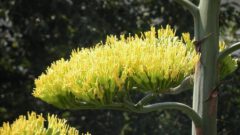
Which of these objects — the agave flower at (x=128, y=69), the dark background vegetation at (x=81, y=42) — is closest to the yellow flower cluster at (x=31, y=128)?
the agave flower at (x=128, y=69)

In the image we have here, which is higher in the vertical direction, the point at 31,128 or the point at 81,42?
the point at 81,42

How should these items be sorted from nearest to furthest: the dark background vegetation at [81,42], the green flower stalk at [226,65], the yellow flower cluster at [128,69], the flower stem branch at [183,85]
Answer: the yellow flower cluster at [128,69] < the flower stem branch at [183,85] < the green flower stalk at [226,65] < the dark background vegetation at [81,42]

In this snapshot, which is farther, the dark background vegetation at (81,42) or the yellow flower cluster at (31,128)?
the dark background vegetation at (81,42)

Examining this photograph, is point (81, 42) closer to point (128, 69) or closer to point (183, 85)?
point (183, 85)

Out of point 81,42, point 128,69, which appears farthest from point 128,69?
point 81,42

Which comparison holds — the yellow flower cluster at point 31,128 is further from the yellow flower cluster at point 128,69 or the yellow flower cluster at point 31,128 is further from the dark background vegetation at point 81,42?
the dark background vegetation at point 81,42

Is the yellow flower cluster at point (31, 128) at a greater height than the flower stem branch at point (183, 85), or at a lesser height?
lesser

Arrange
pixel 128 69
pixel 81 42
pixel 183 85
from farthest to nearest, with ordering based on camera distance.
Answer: pixel 81 42 → pixel 183 85 → pixel 128 69

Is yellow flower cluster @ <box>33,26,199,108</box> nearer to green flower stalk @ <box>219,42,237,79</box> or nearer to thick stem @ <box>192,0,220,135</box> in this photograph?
thick stem @ <box>192,0,220,135</box>
